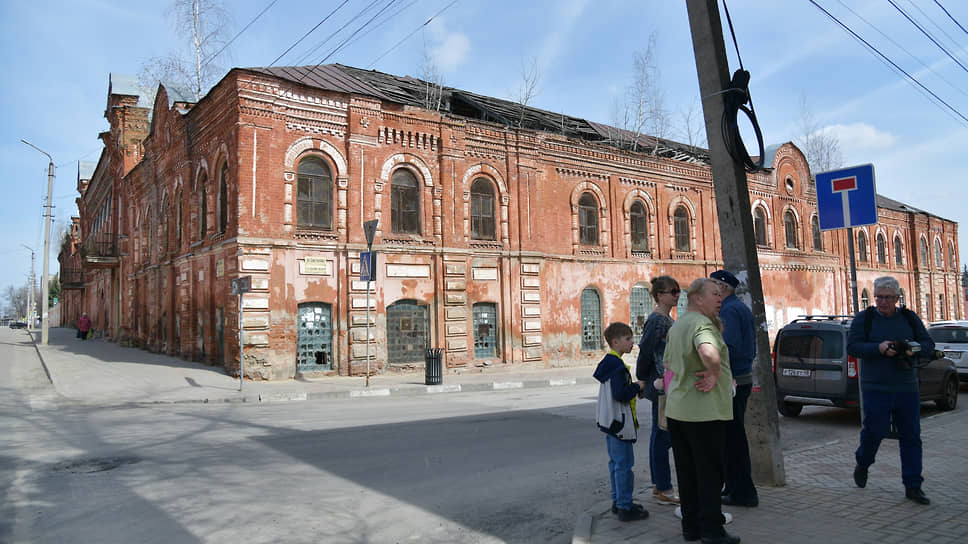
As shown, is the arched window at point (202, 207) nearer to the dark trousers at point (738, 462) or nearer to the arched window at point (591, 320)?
the arched window at point (591, 320)

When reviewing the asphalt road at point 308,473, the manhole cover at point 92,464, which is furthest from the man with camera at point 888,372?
the manhole cover at point 92,464

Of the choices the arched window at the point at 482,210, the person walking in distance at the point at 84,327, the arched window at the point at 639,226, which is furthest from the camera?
the person walking in distance at the point at 84,327

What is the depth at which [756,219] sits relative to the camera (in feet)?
99.8

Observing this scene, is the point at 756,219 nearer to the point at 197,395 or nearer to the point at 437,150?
the point at 437,150

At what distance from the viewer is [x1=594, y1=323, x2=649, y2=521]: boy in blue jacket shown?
4.70 m

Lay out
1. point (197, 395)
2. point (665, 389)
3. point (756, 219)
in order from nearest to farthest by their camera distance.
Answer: point (665, 389), point (197, 395), point (756, 219)

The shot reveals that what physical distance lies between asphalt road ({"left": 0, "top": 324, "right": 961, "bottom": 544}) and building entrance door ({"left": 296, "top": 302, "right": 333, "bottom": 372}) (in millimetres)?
5715

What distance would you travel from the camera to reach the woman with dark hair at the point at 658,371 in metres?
5.04

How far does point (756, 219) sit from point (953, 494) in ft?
90.2

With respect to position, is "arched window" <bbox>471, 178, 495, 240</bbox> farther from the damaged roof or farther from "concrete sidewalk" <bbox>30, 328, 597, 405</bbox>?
"concrete sidewalk" <bbox>30, 328, 597, 405</bbox>

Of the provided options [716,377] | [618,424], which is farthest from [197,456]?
[716,377]

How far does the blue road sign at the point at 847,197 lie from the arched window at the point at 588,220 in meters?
16.8

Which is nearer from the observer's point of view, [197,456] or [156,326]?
[197,456]

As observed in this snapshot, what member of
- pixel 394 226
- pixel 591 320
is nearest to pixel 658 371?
pixel 394 226
